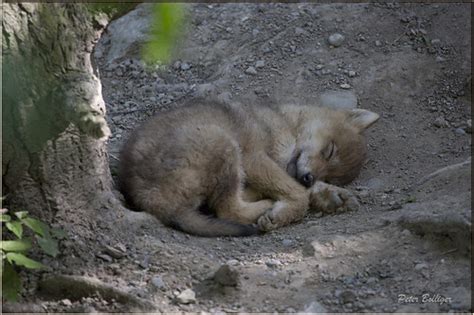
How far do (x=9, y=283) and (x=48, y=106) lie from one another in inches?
32.5

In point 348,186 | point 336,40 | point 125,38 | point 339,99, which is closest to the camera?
point 348,186

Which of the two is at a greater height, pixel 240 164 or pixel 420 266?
pixel 240 164

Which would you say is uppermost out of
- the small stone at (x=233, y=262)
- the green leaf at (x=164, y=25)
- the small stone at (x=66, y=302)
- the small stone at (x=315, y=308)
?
the green leaf at (x=164, y=25)

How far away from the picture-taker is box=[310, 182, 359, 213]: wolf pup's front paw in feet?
17.9

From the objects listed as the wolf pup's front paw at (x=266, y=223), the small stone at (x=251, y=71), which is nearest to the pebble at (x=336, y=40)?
the small stone at (x=251, y=71)

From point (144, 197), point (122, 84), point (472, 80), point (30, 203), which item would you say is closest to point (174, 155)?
point (144, 197)

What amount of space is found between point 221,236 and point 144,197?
1.69 ft

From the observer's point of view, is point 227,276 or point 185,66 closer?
point 227,276

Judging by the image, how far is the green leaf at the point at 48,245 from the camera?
3777 mm

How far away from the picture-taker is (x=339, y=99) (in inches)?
270

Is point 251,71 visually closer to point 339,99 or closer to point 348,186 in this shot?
point 339,99

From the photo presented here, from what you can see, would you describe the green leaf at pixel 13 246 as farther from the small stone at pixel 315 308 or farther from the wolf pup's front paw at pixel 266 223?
the wolf pup's front paw at pixel 266 223
